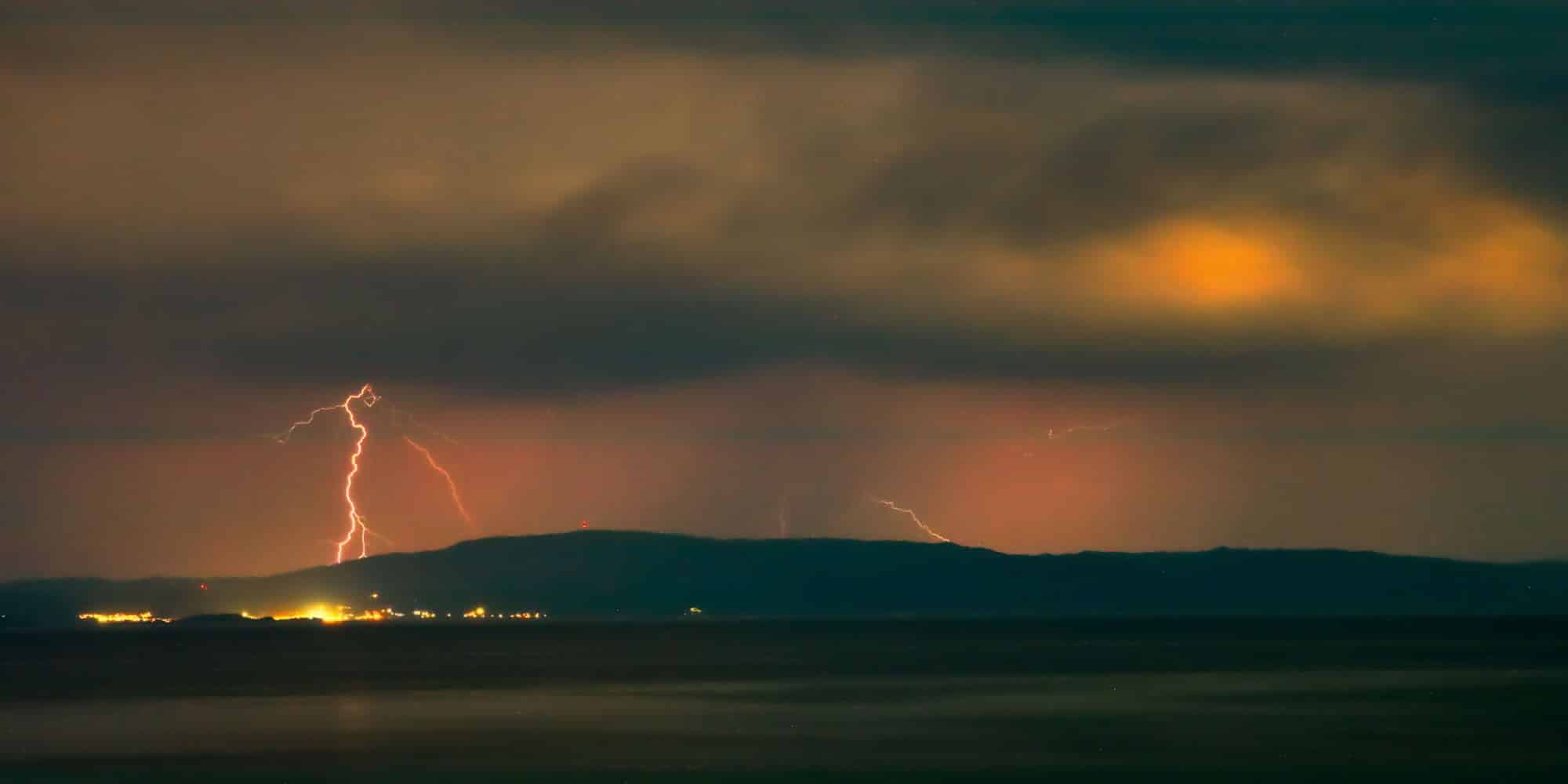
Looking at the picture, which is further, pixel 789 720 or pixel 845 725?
pixel 789 720

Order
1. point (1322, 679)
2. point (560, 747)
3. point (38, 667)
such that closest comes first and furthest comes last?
point (560, 747)
point (1322, 679)
point (38, 667)

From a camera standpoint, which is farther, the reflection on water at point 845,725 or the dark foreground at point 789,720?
the reflection on water at point 845,725

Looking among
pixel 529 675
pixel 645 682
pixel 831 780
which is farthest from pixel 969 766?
pixel 529 675

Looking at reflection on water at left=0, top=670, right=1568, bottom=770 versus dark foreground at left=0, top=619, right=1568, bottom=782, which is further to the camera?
reflection on water at left=0, top=670, right=1568, bottom=770

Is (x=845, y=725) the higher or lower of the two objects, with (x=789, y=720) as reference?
lower

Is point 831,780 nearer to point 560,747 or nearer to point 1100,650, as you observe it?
point 560,747

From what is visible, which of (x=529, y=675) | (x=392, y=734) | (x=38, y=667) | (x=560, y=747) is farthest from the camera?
(x=38, y=667)

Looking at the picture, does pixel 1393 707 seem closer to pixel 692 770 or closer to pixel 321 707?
pixel 692 770

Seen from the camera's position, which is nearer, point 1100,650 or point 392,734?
point 392,734
